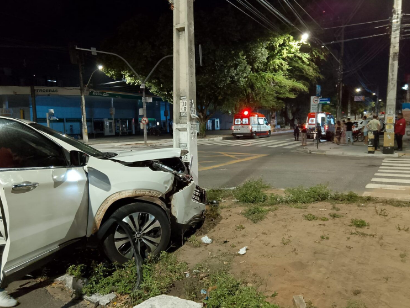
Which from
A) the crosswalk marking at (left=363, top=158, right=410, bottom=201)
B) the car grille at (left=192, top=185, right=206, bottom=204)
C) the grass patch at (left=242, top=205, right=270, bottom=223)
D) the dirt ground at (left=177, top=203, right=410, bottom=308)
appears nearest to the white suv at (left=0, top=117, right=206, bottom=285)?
the car grille at (left=192, top=185, right=206, bottom=204)

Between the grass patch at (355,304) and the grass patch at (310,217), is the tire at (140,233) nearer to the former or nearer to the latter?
the grass patch at (355,304)

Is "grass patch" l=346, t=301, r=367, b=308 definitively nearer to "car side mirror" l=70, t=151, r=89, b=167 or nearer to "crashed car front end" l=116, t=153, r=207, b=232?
"crashed car front end" l=116, t=153, r=207, b=232

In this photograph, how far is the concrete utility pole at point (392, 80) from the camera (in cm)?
1448

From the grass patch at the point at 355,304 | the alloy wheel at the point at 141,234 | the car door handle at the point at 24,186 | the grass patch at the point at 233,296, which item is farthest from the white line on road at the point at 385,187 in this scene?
the car door handle at the point at 24,186

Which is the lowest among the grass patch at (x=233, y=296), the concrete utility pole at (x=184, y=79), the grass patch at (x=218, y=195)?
the grass patch at (x=218, y=195)

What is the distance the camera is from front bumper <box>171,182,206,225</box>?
13.4 feet

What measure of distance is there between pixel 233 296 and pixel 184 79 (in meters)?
4.63

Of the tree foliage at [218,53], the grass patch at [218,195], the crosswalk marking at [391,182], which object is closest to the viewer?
the grass patch at [218,195]

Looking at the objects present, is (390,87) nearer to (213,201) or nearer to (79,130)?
(213,201)

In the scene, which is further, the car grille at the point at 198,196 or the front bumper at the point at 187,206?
the car grille at the point at 198,196

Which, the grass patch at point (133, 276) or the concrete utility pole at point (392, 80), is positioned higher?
the concrete utility pole at point (392, 80)

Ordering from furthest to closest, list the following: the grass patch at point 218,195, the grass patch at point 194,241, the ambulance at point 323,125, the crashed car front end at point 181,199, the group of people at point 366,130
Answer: the ambulance at point 323,125 < the group of people at point 366,130 < the grass patch at point 218,195 < the grass patch at point 194,241 < the crashed car front end at point 181,199

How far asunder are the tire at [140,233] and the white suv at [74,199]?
11 millimetres

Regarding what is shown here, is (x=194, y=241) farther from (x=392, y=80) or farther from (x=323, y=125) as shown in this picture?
(x=323, y=125)
